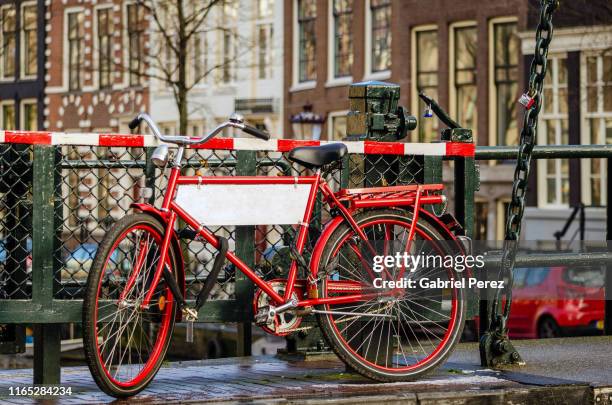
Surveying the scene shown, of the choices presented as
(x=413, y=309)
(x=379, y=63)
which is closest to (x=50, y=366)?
(x=413, y=309)

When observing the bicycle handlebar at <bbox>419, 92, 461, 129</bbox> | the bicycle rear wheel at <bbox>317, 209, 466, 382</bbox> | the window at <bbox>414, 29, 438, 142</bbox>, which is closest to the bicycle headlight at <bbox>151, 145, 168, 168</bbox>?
the bicycle rear wheel at <bbox>317, 209, 466, 382</bbox>

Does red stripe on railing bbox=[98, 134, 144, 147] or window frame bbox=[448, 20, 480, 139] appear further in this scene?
window frame bbox=[448, 20, 480, 139]

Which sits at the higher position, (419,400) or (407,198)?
(407,198)

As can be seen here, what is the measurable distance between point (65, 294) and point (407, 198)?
58.9 inches

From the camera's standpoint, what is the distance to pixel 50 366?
7.20m

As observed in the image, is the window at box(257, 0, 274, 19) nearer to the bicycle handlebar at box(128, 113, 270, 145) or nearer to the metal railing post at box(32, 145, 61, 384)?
the metal railing post at box(32, 145, 61, 384)

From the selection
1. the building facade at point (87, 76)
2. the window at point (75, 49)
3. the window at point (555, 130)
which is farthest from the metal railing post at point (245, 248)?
the window at point (75, 49)

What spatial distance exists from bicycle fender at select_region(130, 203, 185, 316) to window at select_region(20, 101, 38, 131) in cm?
3992

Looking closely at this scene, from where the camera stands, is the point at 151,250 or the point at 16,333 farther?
the point at 16,333

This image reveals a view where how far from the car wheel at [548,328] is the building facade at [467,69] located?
21.3ft

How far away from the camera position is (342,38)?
35.9 meters

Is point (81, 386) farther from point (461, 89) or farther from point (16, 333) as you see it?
point (461, 89)

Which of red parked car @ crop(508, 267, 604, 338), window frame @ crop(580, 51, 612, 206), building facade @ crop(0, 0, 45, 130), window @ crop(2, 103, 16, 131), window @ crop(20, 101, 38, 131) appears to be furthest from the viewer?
window @ crop(2, 103, 16, 131)

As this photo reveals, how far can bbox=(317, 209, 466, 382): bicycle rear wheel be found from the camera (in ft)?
22.7
